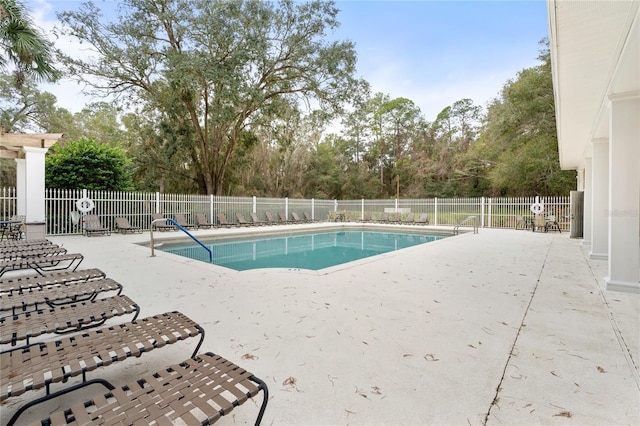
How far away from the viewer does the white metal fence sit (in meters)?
9.97

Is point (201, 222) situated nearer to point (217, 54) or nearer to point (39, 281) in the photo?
point (217, 54)

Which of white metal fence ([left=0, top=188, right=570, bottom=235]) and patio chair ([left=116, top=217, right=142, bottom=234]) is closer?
white metal fence ([left=0, top=188, right=570, bottom=235])

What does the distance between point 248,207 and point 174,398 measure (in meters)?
14.6

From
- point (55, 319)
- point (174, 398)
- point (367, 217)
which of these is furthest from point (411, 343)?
point (367, 217)

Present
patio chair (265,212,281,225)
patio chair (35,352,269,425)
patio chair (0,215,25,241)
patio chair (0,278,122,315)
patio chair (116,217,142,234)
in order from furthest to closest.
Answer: patio chair (265,212,281,225)
patio chair (116,217,142,234)
patio chair (0,215,25,241)
patio chair (0,278,122,315)
patio chair (35,352,269,425)

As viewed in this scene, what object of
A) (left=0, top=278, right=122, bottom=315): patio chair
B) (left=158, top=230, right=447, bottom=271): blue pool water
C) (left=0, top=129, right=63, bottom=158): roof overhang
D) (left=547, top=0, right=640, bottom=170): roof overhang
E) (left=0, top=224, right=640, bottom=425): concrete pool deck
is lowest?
(left=158, top=230, right=447, bottom=271): blue pool water

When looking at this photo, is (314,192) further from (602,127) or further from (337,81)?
(602,127)

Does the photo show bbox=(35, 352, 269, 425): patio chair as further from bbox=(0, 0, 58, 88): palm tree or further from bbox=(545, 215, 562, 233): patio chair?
bbox=(545, 215, 562, 233): patio chair

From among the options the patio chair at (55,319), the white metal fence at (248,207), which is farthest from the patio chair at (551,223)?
the patio chair at (55,319)

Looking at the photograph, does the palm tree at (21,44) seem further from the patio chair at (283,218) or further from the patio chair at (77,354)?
the patio chair at (283,218)

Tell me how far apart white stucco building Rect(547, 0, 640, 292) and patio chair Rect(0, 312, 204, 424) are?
426 centimetres

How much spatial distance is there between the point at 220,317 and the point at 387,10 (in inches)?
381

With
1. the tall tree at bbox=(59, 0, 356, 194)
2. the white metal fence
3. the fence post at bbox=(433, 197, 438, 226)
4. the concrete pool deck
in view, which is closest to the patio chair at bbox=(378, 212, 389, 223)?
the white metal fence

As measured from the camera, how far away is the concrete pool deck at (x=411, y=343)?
5.32 feet
